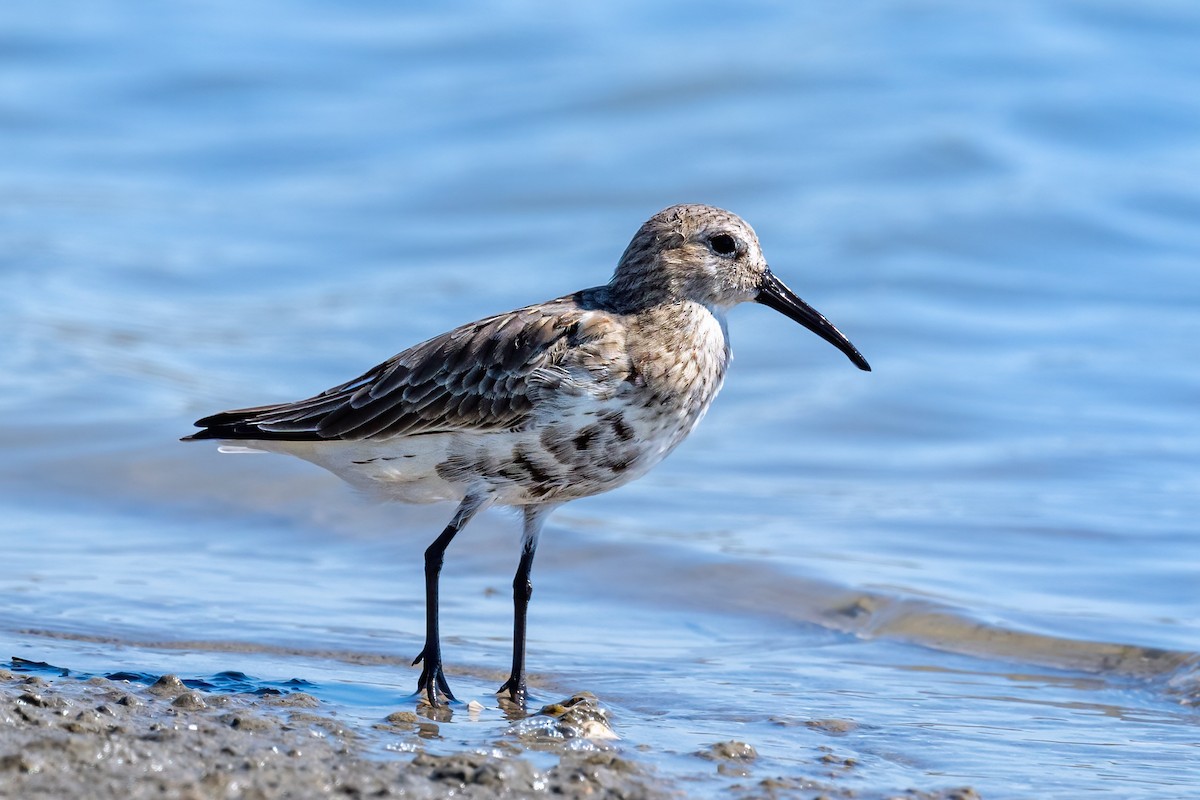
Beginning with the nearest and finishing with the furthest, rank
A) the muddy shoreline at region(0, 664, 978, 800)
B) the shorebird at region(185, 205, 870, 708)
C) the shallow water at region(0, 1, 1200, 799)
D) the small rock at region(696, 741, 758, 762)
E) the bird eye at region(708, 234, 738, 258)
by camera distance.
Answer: the muddy shoreline at region(0, 664, 978, 800) → the small rock at region(696, 741, 758, 762) → the shorebird at region(185, 205, 870, 708) → the bird eye at region(708, 234, 738, 258) → the shallow water at region(0, 1, 1200, 799)

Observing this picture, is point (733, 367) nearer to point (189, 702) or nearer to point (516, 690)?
point (516, 690)

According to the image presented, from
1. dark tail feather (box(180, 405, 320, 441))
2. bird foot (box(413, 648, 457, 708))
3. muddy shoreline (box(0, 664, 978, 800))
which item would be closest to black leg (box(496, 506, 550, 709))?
bird foot (box(413, 648, 457, 708))

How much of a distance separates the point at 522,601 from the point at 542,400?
1.00m

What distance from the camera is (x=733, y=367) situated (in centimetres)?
1341

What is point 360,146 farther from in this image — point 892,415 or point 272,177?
point 892,415

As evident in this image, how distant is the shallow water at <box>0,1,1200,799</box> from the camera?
25.3ft

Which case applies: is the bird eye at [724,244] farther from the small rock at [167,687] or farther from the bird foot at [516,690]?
the small rock at [167,687]

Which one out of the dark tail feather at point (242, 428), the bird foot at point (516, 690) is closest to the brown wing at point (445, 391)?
the dark tail feather at point (242, 428)

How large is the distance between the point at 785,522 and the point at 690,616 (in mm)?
1586

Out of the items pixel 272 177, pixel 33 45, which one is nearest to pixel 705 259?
pixel 272 177

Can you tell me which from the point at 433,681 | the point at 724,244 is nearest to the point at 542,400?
the point at 724,244

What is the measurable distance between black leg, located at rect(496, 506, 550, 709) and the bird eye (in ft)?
4.26

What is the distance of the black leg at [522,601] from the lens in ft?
22.8

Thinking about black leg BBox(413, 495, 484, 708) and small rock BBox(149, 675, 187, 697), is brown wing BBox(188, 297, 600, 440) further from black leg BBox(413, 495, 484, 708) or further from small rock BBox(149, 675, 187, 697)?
small rock BBox(149, 675, 187, 697)
